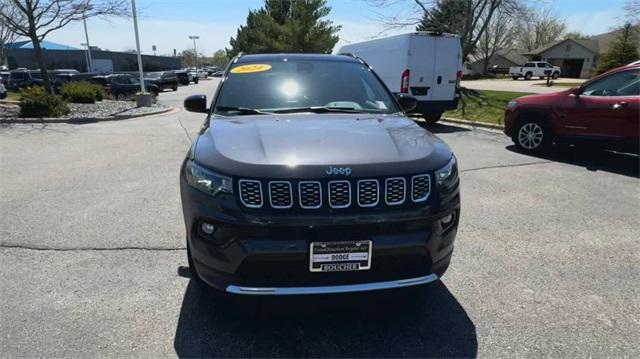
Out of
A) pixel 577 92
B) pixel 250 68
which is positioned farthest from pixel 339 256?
pixel 577 92

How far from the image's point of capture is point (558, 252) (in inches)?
155

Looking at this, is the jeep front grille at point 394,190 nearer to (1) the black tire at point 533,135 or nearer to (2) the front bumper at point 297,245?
(2) the front bumper at point 297,245

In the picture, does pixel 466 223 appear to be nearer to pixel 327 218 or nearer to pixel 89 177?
pixel 327 218

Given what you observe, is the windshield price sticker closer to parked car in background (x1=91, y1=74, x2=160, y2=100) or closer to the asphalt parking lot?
the asphalt parking lot

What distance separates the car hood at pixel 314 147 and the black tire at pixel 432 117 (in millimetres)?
9771

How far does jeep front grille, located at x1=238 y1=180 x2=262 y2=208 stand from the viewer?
7.46 feet

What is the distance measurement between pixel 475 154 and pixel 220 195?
6827 mm

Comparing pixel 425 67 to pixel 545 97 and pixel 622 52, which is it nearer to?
pixel 545 97

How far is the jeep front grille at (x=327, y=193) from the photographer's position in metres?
2.27

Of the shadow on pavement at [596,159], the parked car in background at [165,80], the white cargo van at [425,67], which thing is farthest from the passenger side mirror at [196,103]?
the parked car in background at [165,80]

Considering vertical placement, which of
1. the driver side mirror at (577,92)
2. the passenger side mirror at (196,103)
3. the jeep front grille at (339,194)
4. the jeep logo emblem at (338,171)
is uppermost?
the passenger side mirror at (196,103)

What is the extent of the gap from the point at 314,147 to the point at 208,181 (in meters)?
0.64

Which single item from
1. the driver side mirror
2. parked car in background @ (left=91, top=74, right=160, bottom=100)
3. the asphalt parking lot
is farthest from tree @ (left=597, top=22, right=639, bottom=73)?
the asphalt parking lot

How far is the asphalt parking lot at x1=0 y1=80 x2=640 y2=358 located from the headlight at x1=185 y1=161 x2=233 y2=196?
0.71 metres
